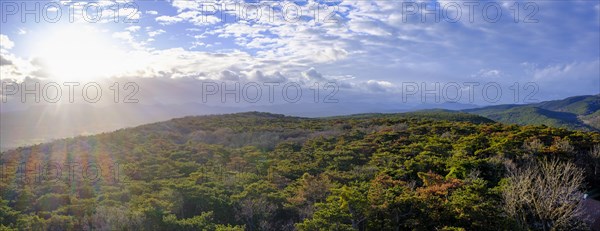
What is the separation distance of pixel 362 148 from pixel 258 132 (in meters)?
21.9

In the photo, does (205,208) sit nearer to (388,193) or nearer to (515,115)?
(388,193)

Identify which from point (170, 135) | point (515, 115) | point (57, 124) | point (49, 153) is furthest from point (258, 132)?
point (515, 115)

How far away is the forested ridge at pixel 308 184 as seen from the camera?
16.2m

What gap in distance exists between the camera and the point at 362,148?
33.9m

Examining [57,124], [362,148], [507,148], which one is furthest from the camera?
[57,124]

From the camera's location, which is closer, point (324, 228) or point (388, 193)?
point (324, 228)

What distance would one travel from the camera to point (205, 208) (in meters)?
20.3

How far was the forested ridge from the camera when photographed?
16234mm

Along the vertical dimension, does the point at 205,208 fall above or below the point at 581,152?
below

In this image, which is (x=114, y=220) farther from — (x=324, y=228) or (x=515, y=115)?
(x=515, y=115)

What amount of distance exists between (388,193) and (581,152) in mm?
19755

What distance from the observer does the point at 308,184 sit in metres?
21.5

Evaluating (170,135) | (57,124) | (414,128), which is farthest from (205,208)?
(57,124)

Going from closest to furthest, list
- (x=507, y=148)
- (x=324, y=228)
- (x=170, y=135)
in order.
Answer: (x=324, y=228)
(x=507, y=148)
(x=170, y=135)
